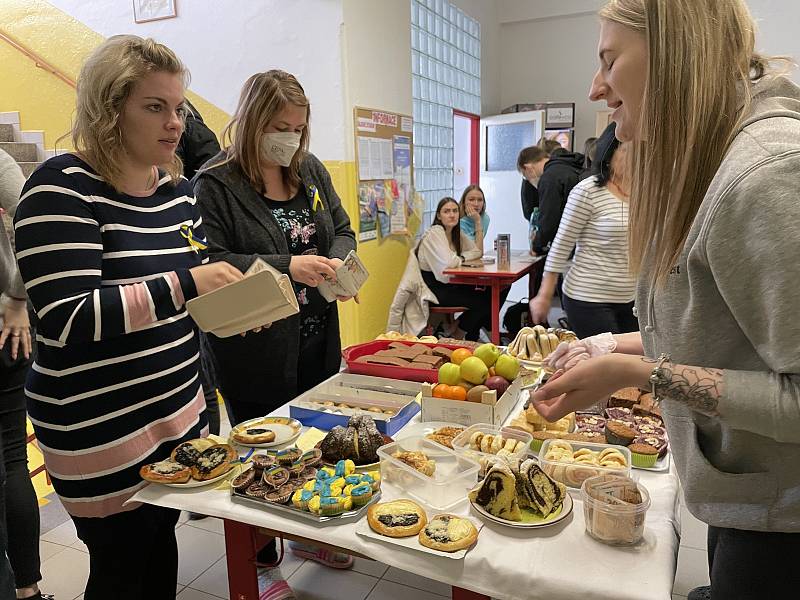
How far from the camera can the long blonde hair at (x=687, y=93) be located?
31.7 inches

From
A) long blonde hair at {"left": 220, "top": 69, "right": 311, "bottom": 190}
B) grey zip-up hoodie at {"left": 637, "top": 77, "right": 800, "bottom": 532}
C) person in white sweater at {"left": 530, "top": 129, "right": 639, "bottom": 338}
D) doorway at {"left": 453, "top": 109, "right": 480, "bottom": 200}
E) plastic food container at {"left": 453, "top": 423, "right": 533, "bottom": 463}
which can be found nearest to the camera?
grey zip-up hoodie at {"left": 637, "top": 77, "right": 800, "bottom": 532}

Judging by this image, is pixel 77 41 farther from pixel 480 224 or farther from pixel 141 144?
pixel 141 144

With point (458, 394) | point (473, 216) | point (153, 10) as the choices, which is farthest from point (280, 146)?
point (473, 216)

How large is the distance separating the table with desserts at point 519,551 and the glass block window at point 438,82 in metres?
4.23

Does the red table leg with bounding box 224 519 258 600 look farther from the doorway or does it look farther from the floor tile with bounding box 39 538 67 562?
the doorway

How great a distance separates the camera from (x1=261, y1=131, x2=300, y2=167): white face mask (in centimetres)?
191

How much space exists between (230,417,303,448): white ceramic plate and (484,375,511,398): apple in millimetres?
500

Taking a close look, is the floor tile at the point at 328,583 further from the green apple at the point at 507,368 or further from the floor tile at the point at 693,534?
the floor tile at the point at 693,534

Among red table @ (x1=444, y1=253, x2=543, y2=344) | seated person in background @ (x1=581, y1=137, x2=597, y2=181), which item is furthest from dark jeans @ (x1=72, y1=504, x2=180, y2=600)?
red table @ (x1=444, y1=253, x2=543, y2=344)

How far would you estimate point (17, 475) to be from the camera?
179 centimetres

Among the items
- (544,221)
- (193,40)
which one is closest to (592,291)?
(544,221)

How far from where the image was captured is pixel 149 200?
1395 millimetres

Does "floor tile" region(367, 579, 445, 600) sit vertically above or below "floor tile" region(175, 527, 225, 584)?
below

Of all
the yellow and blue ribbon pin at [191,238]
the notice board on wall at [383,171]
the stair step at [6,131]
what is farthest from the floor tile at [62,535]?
the stair step at [6,131]
